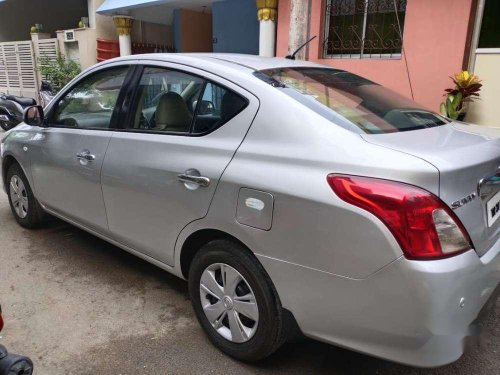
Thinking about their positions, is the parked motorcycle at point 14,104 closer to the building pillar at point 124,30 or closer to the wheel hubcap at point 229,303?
the building pillar at point 124,30

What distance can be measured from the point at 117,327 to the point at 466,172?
216 centimetres

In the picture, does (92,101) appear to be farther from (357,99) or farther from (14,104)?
(14,104)

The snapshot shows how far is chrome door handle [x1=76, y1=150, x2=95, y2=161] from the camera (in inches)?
123

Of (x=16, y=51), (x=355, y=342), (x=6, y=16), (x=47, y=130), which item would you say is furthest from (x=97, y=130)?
(x=6, y=16)

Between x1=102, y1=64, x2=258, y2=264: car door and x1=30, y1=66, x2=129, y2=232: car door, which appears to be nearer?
x1=102, y1=64, x2=258, y2=264: car door

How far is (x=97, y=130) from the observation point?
10.4 feet

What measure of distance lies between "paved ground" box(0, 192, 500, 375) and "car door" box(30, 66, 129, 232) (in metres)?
0.43

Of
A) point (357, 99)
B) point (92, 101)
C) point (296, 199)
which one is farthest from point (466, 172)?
point (92, 101)

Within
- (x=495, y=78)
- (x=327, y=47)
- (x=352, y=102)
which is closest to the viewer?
(x=352, y=102)

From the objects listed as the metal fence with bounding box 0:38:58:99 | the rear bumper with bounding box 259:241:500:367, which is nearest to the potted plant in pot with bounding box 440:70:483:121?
the rear bumper with bounding box 259:241:500:367

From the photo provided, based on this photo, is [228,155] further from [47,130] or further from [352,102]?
[47,130]

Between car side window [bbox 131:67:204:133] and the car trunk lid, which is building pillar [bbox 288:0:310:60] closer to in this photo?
car side window [bbox 131:67:204:133]

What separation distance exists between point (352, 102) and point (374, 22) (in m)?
4.78

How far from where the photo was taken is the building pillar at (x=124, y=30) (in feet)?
36.5
